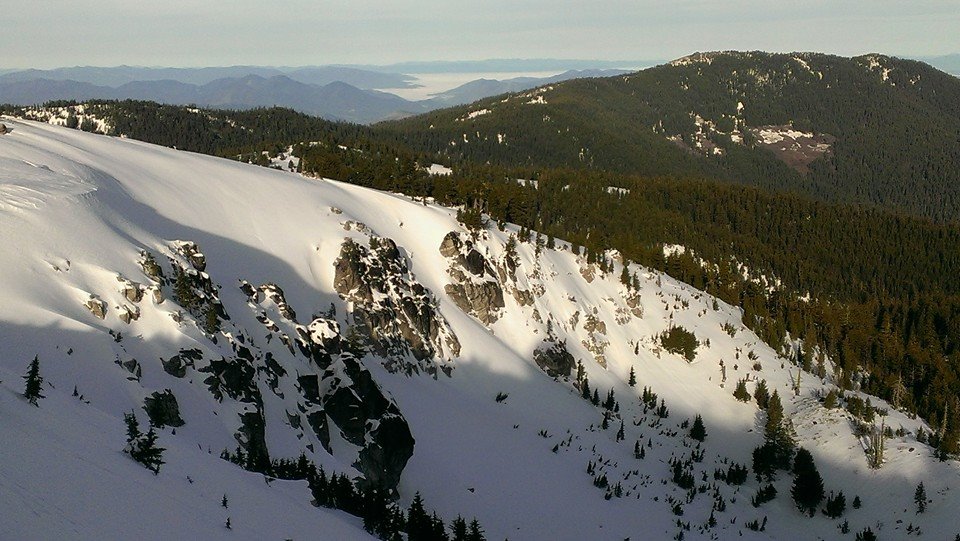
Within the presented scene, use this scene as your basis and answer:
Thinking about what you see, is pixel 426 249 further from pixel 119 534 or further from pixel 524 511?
pixel 119 534

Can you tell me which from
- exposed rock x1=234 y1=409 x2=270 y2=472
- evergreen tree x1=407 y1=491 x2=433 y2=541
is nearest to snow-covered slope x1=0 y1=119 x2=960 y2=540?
exposed rock x1=234 y1=409 x2=270 y2=472

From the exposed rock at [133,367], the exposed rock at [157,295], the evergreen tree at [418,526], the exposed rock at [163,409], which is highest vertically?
the exposed rock at [157,295]

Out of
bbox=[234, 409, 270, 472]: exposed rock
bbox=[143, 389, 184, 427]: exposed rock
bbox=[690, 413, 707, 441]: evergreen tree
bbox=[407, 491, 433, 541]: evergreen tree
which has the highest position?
bbox=[143, 389, 184, 427]: exposed rock

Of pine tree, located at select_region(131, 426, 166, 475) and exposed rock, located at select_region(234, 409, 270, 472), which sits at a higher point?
pine tree, located at select_region(131, 426, 166, 475)

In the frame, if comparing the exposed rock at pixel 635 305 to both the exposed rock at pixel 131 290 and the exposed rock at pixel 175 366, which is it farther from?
the exposed rock at pixel 131 290

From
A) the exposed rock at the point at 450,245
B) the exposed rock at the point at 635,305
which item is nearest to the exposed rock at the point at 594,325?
the exposed rock at the point at 635,305

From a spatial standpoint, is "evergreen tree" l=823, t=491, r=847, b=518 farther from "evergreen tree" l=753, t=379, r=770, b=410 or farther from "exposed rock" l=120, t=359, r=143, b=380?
"exposed rock" l=120, t=359, r=143, b=380
